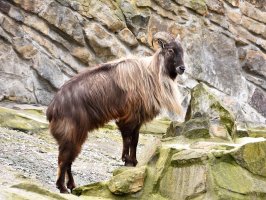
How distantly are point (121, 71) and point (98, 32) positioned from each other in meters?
5.17

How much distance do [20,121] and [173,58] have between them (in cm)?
327

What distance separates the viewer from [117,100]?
6.02 metres

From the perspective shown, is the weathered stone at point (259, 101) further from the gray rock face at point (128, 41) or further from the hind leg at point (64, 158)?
the hind leg at point (64, 158)

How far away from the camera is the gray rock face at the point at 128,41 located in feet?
34.1

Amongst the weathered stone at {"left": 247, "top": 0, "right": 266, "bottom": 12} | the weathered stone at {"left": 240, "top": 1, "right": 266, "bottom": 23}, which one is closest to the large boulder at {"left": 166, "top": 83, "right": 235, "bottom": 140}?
the weathered stone at {"left": 240, "top": 1, "right": 266, "bottom": 23}

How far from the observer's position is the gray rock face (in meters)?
10.4

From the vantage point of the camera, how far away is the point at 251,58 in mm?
13117

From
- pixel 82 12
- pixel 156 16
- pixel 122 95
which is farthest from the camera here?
pixel 156 16

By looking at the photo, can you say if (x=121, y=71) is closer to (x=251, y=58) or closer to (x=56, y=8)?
(x=56, y=8)

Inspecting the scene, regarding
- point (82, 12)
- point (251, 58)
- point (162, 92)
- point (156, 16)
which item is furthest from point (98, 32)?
point (162, 92)

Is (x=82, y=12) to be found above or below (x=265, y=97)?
above

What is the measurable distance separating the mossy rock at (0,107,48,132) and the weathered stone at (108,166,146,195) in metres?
3.74

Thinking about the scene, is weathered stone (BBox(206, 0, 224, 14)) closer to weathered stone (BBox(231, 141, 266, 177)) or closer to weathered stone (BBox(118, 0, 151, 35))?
weathered stone (BBox(118, 0, 151, 35))

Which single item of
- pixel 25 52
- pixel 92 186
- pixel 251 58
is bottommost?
pixel 92 186
